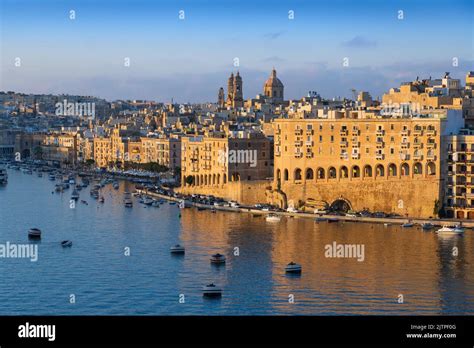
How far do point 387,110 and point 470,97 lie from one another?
303 centimetres

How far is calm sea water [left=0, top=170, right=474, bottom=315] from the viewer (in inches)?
391

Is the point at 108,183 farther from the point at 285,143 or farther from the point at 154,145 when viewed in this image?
the point at 285,143

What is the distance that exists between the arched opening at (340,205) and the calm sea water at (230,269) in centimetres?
124

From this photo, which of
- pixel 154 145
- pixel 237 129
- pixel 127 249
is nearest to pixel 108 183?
pixel 154 145

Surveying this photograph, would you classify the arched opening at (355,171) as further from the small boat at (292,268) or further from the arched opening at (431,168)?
the small boat at (292,268)

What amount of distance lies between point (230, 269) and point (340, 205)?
7.10 meters

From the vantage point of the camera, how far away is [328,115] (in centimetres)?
2005

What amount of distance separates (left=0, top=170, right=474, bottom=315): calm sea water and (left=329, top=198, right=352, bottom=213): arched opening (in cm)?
124

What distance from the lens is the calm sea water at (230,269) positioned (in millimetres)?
9938

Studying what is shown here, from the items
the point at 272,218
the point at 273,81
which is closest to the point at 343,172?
the point at 272,218

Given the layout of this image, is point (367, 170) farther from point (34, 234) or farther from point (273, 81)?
point (273, 81)

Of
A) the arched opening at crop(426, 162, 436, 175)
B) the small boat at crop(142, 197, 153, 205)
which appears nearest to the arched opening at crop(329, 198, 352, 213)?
the arched opening at crop(426, 162, 436, 175)

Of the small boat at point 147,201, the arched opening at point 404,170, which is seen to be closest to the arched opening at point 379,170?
the arched opening at point 404,170
